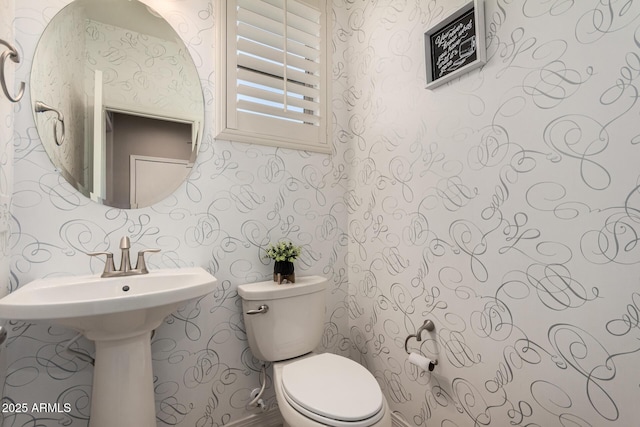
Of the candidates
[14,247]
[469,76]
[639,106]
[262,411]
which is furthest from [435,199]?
[14,247]

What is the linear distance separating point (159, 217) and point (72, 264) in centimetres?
34

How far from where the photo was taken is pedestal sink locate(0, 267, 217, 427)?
81cm

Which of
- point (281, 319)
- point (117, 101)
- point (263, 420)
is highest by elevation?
point (117, 101)

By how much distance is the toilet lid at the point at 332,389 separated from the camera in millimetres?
895

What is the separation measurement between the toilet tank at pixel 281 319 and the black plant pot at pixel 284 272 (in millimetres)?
29

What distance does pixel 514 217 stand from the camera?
948 millimetres

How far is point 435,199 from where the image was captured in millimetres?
1215

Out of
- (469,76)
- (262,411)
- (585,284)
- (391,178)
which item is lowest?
(262,411)

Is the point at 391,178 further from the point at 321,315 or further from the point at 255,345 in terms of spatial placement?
the point at 255,345

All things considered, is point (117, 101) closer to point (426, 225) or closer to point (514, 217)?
point (426, 225)

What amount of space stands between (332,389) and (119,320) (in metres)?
0.71

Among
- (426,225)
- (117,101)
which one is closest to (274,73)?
(117,101)

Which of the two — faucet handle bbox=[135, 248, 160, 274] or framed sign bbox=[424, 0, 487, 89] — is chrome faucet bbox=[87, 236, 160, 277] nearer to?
faucet handle bbox=[135, 248, 160, 274]

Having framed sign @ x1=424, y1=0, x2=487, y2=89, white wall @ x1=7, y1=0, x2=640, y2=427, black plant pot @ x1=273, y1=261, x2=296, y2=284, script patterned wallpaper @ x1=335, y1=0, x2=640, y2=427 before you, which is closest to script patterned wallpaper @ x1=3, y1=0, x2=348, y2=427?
white wall @ x1=7, y1=0, x2=640, y2=427
